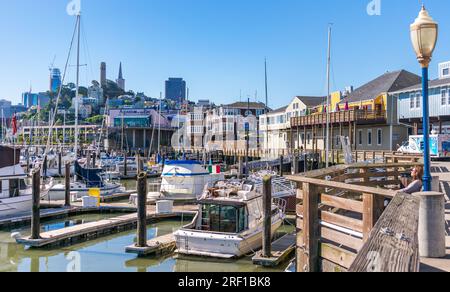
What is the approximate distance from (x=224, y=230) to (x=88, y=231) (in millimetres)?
7833

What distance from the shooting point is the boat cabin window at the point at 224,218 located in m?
18.1

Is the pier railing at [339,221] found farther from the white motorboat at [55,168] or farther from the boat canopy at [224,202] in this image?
the white motorboat at [55,168]

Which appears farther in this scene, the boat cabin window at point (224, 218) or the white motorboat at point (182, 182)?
the white motorboat at point (182, 182)

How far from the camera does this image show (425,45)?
26.6ft

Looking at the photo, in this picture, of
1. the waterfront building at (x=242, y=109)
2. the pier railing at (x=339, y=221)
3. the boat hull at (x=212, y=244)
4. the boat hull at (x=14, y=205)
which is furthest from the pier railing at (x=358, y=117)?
the waterfront building at (x=242, y=109)

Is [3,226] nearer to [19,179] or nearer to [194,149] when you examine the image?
[19,179]

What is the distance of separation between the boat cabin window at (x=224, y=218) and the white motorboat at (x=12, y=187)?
14103 millimetres

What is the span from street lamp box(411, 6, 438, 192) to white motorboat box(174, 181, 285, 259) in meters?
10.2

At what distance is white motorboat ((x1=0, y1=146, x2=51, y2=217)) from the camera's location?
2616 cm

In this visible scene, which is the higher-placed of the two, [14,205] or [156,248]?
[14,205]

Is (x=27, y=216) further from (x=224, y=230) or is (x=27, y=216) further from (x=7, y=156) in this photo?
(x=224, y=230)

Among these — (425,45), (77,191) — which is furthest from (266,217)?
(77,191)

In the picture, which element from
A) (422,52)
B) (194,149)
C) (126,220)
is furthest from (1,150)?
(194,149)
